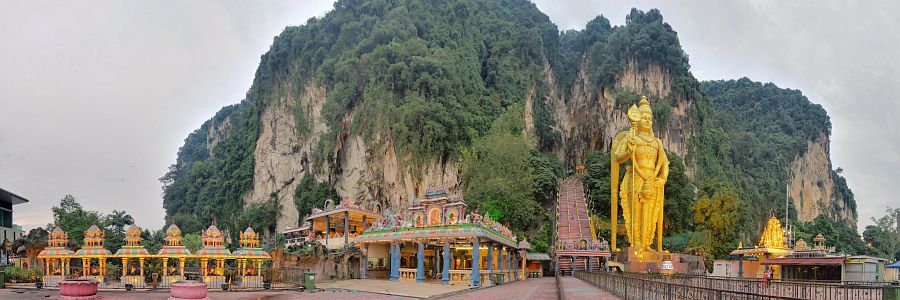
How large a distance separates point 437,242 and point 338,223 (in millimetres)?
14960

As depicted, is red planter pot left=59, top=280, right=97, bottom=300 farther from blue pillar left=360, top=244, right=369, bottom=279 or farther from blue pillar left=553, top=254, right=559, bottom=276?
blue pillar left=553, top=254, right=559, bottom=276

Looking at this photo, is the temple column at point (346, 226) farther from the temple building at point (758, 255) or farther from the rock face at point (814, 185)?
the rock face at point (814, 185)

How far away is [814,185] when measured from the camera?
86688mm

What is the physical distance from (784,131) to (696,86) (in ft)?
88.2

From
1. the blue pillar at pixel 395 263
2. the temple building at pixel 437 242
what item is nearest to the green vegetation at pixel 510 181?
the temple building at pixel 437 242

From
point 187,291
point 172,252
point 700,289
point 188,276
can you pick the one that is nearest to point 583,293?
point 700,289

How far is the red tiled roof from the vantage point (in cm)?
2909

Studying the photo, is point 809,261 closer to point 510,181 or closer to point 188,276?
point 510,181

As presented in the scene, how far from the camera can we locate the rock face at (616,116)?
6388 cm

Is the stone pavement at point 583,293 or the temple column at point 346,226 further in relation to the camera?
the temple column at point 346,226

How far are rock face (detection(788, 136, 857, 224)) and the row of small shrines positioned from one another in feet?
242

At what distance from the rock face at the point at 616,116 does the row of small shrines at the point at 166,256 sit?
1794 inches

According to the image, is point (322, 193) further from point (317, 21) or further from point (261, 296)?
point (261, 296)

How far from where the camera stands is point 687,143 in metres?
63.7
